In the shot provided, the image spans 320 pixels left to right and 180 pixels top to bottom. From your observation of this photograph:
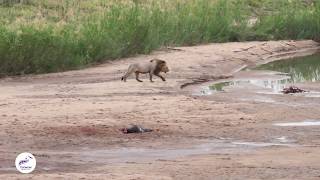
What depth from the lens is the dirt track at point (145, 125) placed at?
415 inches

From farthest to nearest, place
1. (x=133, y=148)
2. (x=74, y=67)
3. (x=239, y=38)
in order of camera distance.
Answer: (x=239, y=38) → (x=74, y=67) → (x=133, y=148)

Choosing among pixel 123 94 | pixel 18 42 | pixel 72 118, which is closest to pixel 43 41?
pixel 18 42

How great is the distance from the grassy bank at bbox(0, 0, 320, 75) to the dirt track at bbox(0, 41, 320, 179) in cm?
100

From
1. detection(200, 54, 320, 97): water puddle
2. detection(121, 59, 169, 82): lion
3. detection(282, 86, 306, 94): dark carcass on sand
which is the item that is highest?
detection(121, 59, 169, 82): lion

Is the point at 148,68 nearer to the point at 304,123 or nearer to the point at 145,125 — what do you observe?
the point at 145,125

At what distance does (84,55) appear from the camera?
1020 inches

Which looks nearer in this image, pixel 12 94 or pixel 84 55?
pixel 12 94

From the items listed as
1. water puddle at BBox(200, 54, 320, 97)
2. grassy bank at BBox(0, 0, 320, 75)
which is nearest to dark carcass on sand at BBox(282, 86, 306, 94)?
water puddle at BBox(200, 54, 320, 97)

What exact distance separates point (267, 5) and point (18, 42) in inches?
1001

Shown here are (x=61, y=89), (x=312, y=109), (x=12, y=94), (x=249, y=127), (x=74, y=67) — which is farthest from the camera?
(x=74, y=67)

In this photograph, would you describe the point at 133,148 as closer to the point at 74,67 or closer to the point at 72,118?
the point at 72,118

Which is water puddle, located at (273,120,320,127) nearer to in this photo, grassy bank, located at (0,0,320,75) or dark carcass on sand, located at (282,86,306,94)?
dark carcass on sand, located at (282,86,306,94)

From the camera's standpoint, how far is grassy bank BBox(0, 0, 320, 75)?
78.8 ft

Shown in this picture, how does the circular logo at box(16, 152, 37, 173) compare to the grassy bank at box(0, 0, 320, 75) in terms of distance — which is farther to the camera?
the grassy bank at box(0, 0, 320, 75)
